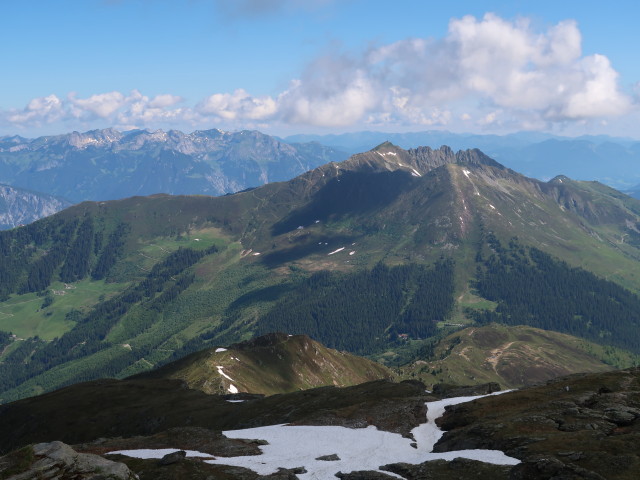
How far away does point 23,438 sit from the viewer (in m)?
162

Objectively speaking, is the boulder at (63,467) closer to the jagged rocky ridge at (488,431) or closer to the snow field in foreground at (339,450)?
the jagged rocky ridge at (488,431)

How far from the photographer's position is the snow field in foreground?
67.7m

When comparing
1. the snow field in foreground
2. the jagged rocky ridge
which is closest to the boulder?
the jagged rocky ridge

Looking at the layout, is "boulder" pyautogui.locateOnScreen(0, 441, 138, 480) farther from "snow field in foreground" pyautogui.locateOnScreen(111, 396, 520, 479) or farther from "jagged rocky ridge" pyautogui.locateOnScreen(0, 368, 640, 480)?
"snow field in foreground" pyautogui.locateOnScreen(111, 396, 520, 479)

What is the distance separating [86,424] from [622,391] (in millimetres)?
157953

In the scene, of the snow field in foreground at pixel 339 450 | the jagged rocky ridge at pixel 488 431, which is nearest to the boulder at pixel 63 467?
the jagged rocky ridge at pixel 488 431

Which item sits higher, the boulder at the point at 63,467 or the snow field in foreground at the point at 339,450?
the boulder at the point at 63,467

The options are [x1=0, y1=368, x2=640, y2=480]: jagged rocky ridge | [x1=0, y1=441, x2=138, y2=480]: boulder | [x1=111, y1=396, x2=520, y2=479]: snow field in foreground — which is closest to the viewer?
[x1=0, y1=441, x2=138, y2=480]: boulder

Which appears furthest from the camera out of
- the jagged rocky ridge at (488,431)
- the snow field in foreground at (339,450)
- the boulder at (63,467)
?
the snow field in foreground at (339,450)

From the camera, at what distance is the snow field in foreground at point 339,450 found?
6769 cm

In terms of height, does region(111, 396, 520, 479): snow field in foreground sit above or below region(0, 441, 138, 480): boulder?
below

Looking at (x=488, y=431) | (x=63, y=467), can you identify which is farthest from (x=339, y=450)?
(x=63, y=467)

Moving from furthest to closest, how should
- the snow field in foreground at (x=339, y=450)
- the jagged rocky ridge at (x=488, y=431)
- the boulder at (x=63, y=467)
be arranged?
the snow field in foreground at (x=339, y=450)
the jagged rocky ridge at (x=488, y=431)
the boulder at (x=63, y=467)

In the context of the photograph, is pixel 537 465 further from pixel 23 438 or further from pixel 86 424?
pixel 23 438
